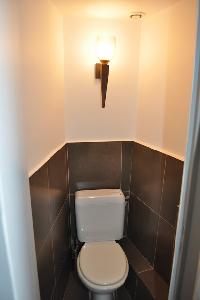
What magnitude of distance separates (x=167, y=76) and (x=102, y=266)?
1394 mm

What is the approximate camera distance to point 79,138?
1807 millimetres

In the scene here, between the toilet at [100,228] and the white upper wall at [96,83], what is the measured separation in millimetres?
488

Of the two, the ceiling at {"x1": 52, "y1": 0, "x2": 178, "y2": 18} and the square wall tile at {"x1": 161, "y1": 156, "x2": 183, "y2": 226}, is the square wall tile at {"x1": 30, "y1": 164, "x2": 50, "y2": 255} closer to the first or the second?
the square wall tile at {"x1": 161, "y1": 156, "x2": 183, "y2": 226}

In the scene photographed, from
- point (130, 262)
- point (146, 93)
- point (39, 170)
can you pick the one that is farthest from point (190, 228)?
point (130, 262)

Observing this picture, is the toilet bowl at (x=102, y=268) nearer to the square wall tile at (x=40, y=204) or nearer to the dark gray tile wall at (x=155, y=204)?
the dark gray tile wall at (x=155, y=204)

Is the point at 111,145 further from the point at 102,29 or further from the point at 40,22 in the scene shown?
the point at 40,22

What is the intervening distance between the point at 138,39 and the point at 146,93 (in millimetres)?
429

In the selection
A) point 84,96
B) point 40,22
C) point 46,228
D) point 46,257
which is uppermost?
point 40,22

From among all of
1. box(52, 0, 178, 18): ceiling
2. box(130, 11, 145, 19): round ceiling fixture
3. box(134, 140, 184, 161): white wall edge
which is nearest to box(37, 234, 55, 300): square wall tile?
box(134, 140, 184, 161): white wall edge

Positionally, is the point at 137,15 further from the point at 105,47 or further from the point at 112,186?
the point at 112,186

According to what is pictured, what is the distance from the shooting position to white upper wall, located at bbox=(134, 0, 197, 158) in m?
1.26

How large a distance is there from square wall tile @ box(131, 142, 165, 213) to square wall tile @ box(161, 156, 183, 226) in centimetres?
6

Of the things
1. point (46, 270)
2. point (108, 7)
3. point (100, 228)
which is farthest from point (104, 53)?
point (46, 270)

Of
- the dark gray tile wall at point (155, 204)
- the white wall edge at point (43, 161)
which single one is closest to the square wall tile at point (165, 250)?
the dark gray tile wall at point (155, 204)
